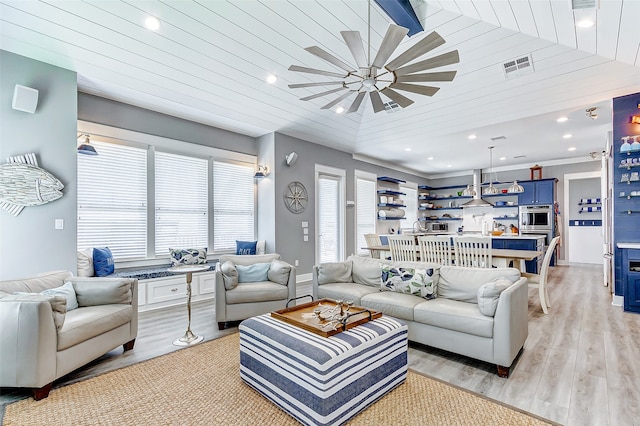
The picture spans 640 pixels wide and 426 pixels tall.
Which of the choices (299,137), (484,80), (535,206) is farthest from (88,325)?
(535,206)

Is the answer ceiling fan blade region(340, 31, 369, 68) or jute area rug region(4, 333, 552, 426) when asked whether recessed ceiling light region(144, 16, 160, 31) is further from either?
jute area rug region(4, 333, 552, 426)

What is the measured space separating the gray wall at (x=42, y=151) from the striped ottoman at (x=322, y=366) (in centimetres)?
270

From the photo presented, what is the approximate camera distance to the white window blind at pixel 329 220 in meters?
6.76

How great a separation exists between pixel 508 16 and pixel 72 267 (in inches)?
218

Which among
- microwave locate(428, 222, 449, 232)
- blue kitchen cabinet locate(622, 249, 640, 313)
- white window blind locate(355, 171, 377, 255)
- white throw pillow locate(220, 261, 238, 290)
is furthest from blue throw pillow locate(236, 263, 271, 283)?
microwave locate(428, 222, 449, 232)

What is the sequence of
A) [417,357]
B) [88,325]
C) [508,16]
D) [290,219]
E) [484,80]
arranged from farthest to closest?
[290,219] < [484,80] < [508,16] < [417,357] < [88,325]

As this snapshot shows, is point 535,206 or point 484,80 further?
point 535,206

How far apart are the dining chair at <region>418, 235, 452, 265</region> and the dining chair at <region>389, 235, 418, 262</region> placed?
0.36 feet

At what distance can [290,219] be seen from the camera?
596 cm

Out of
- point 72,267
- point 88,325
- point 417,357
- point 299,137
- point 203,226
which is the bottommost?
point 417,357

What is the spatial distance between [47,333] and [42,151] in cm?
227

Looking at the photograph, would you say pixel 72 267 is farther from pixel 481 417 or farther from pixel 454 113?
pixel 454 113

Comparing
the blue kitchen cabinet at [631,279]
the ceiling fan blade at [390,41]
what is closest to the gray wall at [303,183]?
the ceiling fan blade at [390,41]

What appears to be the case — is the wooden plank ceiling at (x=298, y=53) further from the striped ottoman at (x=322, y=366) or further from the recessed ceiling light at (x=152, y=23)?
the striped ottoman at (x=322, y=366)
